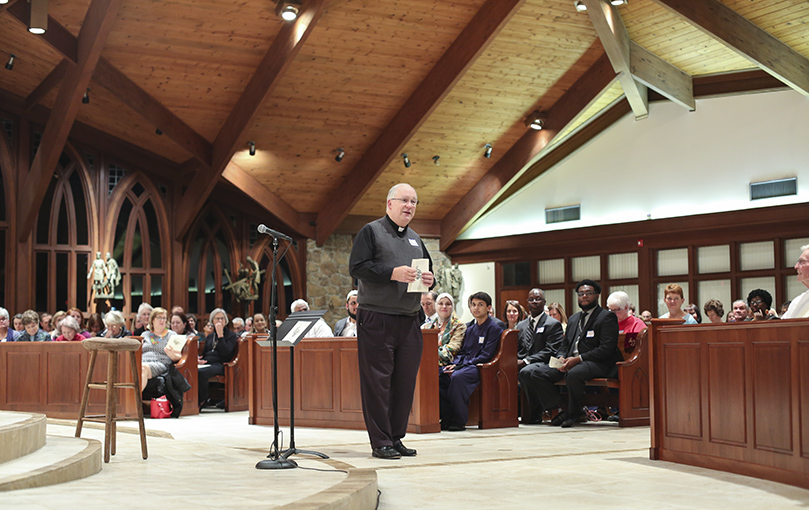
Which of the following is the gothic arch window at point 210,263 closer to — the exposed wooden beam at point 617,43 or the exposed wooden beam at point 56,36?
the exposed wooden beam at point 56,36

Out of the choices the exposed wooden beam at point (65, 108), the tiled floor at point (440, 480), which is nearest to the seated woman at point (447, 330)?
the tiled floor at point (440, 480)

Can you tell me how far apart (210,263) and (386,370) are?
29.7 feet

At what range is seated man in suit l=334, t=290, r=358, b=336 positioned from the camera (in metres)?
8.07

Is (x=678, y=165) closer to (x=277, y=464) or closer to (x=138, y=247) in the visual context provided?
(x=138, y=247)

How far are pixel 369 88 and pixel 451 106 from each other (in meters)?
1.38

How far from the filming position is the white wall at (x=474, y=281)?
15195mm

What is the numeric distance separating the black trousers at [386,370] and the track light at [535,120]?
8.05 m

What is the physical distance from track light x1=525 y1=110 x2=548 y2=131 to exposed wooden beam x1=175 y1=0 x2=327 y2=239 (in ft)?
13.5

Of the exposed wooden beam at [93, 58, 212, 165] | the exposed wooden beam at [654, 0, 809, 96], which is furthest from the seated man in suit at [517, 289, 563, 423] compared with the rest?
the exposed wooden beam at [93, 58, 212, 165]

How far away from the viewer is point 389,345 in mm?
5160

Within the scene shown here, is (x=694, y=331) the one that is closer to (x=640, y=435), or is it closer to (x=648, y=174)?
(x=640, y=435)

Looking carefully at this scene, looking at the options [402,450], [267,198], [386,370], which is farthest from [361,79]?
[402,450]

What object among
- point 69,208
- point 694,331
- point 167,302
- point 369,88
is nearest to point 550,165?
point 369,88

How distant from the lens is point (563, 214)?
14109 millimetres
